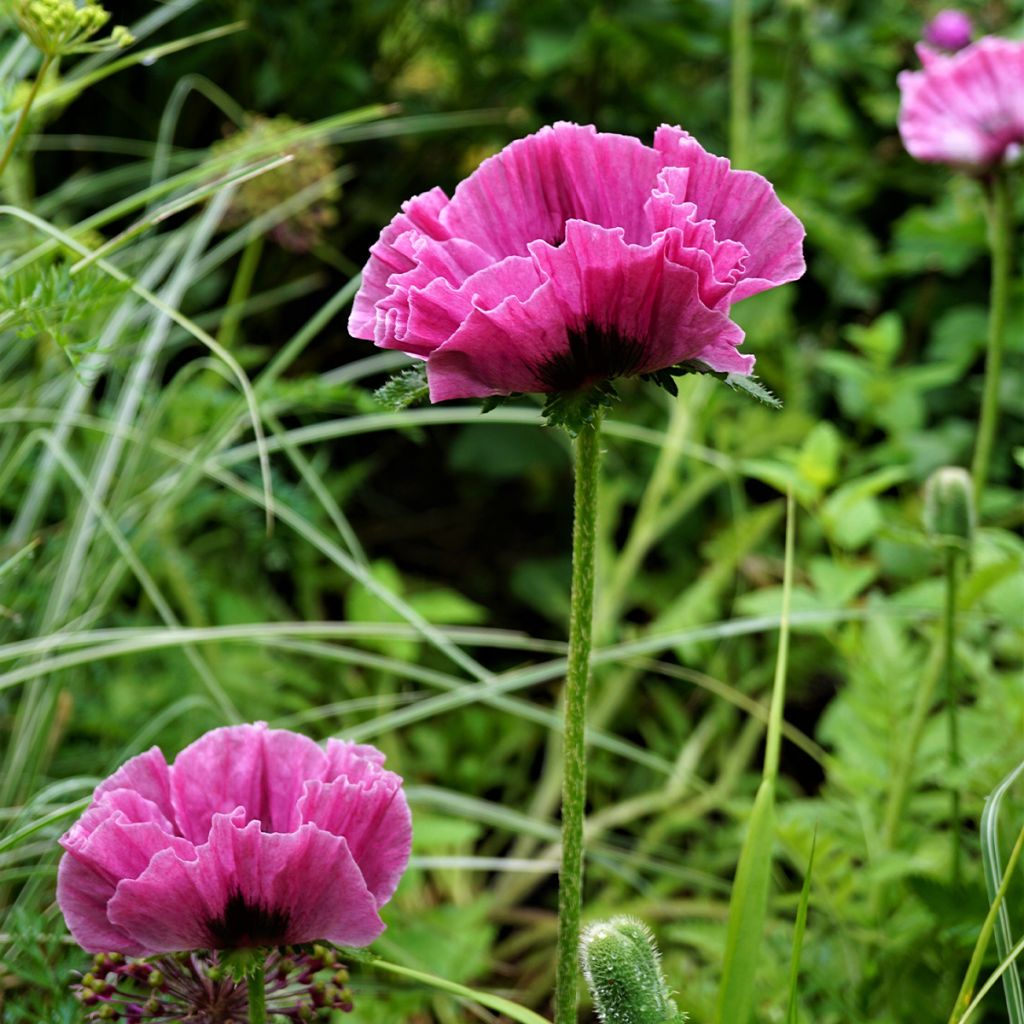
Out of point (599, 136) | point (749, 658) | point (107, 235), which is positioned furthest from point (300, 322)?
point (599, 136)

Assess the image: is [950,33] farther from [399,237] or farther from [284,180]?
[399,237]

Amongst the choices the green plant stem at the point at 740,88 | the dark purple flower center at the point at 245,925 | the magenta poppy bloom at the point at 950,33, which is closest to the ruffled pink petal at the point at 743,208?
the dark purple flower center at the point at 245,925

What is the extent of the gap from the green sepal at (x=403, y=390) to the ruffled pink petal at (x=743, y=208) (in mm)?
→ 140

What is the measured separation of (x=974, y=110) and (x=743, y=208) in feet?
1.85

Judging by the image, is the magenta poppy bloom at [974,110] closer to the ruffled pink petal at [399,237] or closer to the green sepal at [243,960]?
the ruffled pink petal at [399,237]

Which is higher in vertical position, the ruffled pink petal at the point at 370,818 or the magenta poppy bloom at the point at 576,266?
the magenta poppy bloom at the point at 576,266

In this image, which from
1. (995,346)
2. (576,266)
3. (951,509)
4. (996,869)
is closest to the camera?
(576,266)

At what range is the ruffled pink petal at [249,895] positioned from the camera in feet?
1.65

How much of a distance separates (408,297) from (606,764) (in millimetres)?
1050

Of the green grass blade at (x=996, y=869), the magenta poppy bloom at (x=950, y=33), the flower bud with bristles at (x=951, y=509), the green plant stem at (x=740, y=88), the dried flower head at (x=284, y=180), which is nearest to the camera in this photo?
the green grass blade at (x=996, y=869)

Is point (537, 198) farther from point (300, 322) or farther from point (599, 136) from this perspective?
point (300, 322)

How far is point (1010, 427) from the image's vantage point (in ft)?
5.71

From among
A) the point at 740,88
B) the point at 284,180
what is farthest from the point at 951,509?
the point at 740,88

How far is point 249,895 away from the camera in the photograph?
0.52 m
